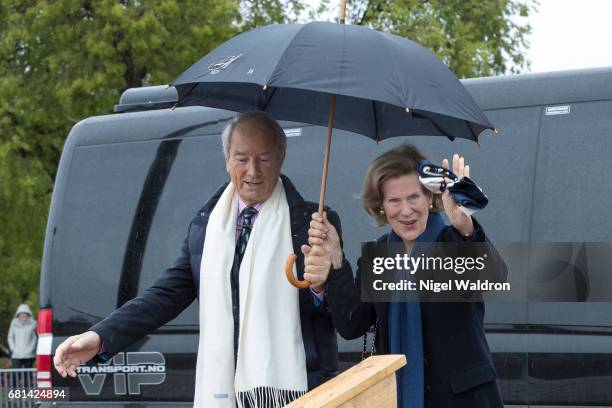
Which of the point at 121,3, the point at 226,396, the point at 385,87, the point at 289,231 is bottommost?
the point at 226,396

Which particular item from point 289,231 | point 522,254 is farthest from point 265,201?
point 522,254

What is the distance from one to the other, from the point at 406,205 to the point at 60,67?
1499cm

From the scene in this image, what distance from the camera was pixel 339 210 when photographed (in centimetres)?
614

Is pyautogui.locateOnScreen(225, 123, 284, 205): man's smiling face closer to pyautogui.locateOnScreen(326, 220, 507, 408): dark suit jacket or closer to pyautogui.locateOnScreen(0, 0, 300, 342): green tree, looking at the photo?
pyautogui.locateOnScreen(326, 220, 507, 408): dark suit jacket

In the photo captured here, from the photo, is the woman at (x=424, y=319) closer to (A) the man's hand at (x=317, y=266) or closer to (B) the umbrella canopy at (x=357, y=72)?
(A) the man's hand at (x=317, y=266)

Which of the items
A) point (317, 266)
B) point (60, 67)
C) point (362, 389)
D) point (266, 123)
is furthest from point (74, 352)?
point (60, 67)

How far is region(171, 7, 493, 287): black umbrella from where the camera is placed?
389 centimetres

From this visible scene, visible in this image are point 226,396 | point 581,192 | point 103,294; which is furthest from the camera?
point 103,294

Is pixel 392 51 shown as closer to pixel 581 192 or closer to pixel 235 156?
pixel 235 156

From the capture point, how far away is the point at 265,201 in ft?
13.9

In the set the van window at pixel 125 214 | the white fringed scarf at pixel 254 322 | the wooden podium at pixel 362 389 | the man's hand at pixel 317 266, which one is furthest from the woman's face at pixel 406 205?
the van window at pixel 125 214

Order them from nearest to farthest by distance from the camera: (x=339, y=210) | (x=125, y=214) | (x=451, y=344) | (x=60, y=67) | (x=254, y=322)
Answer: (x=451, y=344) → (x=254, y=322) → (x=339, y=210) → (x=125, y=214) → (x=60, y=67)

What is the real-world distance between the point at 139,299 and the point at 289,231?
581 mm

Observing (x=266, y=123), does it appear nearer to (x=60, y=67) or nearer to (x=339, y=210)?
(x=339, y=210)
